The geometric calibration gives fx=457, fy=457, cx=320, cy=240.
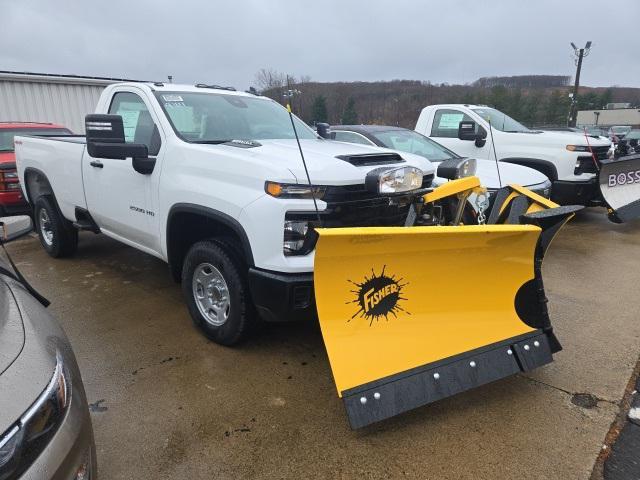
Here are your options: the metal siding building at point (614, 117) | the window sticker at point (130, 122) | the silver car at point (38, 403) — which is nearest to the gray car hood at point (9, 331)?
the silver car at point (38, 403)

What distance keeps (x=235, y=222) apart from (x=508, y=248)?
65.1 inches

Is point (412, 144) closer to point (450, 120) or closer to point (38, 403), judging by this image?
point (450, 120)

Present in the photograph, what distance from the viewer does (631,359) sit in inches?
130

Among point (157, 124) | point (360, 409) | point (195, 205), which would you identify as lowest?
point (360, 409)

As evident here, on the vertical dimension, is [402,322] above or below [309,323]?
above

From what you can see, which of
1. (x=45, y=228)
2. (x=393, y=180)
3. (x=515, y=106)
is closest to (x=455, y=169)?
(x=393, y=180)

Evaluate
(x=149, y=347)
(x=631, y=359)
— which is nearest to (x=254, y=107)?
(x=149, y=347)

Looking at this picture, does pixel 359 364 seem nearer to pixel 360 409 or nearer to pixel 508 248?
pixel 360 409

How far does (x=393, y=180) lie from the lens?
2922 mm

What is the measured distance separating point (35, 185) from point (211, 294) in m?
3.69

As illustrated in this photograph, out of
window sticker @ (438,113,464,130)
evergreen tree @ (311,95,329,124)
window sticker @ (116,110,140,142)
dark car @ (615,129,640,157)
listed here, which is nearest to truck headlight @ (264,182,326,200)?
window sticker @ (116,110,140,142)

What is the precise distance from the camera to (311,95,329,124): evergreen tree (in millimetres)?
5186

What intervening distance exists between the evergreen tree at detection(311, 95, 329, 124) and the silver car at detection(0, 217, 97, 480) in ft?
12.7

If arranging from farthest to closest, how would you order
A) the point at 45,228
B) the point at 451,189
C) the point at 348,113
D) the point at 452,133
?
the point at 348,113, the point at 452,133, the point at 45,228, the point at 451,189
